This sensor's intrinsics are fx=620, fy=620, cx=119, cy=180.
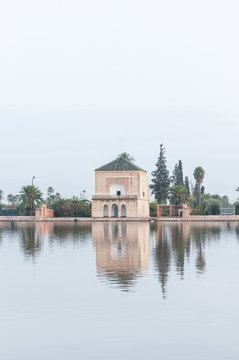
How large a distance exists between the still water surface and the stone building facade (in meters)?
A: 63.1

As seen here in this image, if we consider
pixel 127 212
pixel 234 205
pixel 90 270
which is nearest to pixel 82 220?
pixel 127 212

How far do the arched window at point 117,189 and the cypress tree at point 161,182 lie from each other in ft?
29.4

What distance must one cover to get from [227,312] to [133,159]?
96.2 meters

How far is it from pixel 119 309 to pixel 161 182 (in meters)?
83.7

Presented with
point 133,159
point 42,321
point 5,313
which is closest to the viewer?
point 42,321

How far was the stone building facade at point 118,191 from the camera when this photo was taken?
289ft

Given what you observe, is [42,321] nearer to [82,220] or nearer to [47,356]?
[47,356]

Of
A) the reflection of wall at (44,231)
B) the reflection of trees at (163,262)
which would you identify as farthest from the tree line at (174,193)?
the reflection of trees at (163,262)

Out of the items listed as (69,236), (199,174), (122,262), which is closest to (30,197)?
(199,174)

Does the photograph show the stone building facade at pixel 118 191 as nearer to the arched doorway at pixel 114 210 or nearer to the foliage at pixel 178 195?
the arched doorway at pixel 114 210

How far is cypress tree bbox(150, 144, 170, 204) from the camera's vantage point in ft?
320

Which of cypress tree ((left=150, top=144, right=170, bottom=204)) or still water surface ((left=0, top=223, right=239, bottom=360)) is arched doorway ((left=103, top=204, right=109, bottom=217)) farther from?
still water surface ((left=0, top=223, right=239, bottom=360))

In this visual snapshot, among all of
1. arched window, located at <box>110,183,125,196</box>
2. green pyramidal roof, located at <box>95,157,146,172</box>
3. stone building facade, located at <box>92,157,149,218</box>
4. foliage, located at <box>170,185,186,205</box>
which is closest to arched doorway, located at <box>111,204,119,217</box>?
stone building facade, located at <box>92,157,149,218</box>

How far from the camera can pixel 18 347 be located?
10883mm
